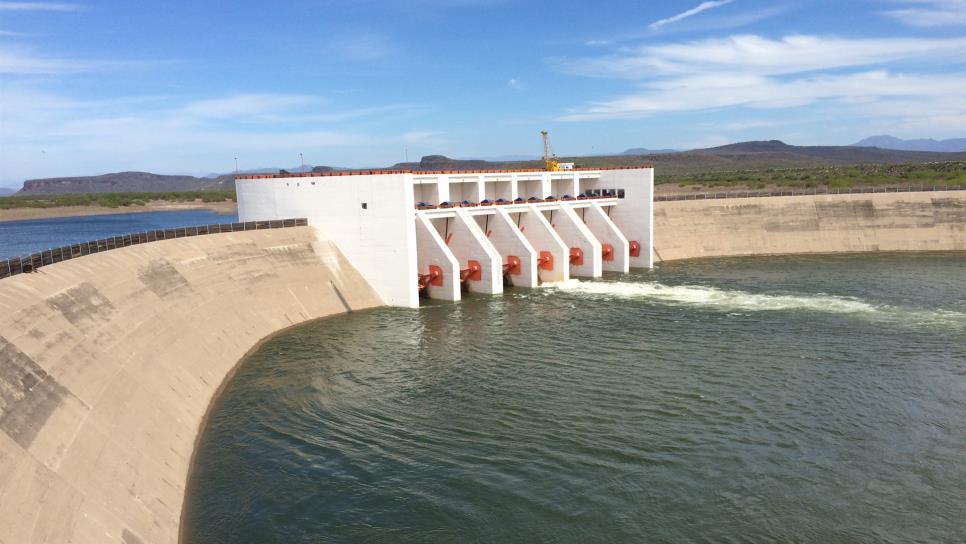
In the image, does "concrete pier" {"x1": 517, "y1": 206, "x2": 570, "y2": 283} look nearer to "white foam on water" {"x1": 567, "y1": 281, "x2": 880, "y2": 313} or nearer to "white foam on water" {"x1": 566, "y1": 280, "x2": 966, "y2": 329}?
"white foam on water" {"x1": 566, "y1": 280, "x2": 966, "y2": 329}

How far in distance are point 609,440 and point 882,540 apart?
22.1 feet

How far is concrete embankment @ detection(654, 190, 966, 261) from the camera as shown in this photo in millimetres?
54812

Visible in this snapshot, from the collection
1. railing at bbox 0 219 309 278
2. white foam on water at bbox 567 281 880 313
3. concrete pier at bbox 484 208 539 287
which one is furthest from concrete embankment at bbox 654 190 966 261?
railing at bbox 0 219 309 278

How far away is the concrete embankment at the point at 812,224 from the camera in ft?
180

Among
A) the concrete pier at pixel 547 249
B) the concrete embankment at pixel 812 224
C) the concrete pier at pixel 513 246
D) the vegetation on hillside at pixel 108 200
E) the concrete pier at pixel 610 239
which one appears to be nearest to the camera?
the concrete pier at pixel 513 246

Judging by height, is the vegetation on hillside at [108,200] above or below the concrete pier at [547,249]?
above

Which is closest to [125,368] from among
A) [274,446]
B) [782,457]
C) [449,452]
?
[274,446]

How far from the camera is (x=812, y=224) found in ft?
185

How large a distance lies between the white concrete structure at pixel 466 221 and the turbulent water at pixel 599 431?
540 cm

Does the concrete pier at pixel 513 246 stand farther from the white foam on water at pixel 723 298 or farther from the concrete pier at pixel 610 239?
the concrete pier at pixel 610 239

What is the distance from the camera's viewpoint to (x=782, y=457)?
17047mm

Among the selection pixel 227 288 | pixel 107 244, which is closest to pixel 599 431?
pixel 227 288

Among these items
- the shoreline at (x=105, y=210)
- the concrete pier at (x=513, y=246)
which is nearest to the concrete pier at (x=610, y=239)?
the concrete pier at (x=513, y=246)

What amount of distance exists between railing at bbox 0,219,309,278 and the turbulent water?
7.03 metres
